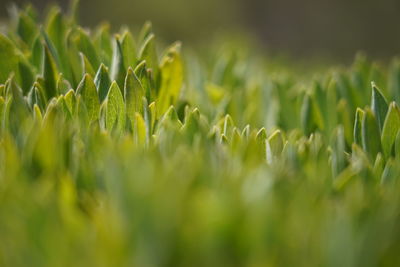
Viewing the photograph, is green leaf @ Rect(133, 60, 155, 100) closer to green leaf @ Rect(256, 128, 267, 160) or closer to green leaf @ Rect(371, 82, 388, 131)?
green leaf @ Rect(256, 128, 267, 160)

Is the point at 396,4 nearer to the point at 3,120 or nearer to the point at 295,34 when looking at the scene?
the point at 295,34

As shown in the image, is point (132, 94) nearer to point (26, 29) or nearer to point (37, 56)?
point (37, 56)

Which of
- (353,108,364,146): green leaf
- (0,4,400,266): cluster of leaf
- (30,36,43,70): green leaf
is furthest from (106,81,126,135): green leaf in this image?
(353,108,364,146): green leaf

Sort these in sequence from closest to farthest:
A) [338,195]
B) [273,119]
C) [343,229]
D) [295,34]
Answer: [343,229] → [338,195] → [273,119] → [295,34]

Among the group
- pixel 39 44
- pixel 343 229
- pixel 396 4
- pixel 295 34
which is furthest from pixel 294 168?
pixel 295 34

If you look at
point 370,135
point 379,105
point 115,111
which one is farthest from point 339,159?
point 115,111

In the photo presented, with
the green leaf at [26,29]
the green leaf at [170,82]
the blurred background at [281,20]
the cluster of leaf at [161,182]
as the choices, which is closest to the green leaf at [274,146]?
the cluster of leaf at [161,182]

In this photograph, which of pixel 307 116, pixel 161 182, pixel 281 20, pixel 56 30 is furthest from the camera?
pixel 281 20
